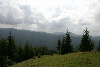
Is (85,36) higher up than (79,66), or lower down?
higher up

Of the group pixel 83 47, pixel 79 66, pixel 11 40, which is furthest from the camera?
pixel 83 47

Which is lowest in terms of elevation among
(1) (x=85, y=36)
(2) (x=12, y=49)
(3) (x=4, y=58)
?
(3) (x=4, y=58)

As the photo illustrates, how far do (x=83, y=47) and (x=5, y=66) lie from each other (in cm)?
3369

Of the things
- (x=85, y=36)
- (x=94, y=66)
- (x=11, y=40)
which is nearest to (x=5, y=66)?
(x=11, y=40)

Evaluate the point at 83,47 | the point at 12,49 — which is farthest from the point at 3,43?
the point at 83,47

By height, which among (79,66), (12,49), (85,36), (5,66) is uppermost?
(85,36)

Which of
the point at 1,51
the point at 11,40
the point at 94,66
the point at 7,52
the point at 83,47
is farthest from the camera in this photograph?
the point at 83,47

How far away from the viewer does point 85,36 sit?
104 ft

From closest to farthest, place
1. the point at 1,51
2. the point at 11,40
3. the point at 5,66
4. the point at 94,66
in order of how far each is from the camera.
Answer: the point at 94,66 < the point at 5,66 < the point at 1,51 < the point at 11,40

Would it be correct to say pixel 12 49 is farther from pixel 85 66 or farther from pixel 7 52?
pixel 85 66

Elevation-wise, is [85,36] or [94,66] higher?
[85,36]

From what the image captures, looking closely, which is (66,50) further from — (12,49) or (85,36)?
(12,49)

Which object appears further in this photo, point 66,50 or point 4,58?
point 66,50

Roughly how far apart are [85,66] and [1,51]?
24.8 metres
